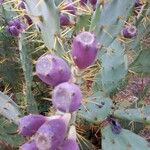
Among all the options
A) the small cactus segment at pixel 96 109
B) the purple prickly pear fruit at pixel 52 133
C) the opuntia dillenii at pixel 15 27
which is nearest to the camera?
the purple prickly pear fruit at pixel 52 133

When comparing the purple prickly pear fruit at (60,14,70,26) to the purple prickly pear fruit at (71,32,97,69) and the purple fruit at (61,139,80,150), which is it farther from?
the purple fruit at (61,139,80,150)

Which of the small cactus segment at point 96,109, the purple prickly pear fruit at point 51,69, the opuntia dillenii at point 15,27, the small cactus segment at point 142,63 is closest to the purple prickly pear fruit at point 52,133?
the purple prickly pear fruit at point 51,69

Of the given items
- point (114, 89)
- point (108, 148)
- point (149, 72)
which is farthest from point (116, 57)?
point (108, 148)

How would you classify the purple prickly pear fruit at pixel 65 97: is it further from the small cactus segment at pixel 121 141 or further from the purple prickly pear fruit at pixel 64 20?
the purple prickly pear fruit at pixel 64 20

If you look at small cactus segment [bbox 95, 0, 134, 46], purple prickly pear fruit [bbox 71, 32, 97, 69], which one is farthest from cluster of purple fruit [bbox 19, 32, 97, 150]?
small cactus segment [bbox 95, 0, 134, 46]

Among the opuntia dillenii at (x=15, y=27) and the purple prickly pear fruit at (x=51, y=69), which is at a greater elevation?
the purple prickly pear fruit at (x=51, y=69)

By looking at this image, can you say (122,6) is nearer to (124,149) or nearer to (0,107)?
(124,149)
